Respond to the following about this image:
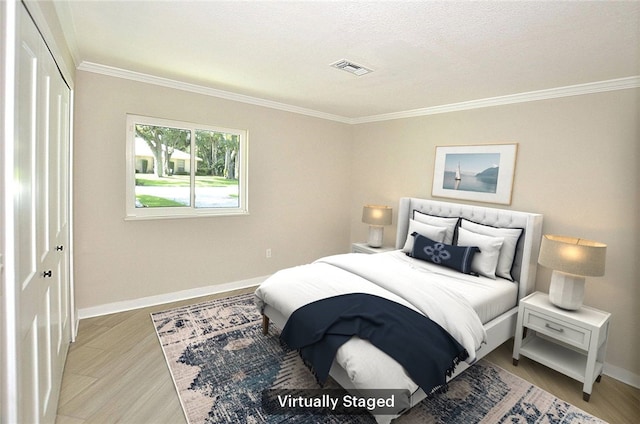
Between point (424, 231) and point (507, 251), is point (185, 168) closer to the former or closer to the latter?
point (424, 231)

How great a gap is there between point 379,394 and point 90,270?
9.79 feet

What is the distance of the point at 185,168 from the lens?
3660 millimetres

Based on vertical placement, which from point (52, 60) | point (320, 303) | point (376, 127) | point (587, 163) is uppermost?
point (376, 127)

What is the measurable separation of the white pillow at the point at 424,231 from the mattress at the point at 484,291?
15.1 inches

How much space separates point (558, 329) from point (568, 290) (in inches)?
12.6

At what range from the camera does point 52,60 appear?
1781 mm

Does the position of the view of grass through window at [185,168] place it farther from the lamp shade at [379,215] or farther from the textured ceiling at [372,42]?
the lamp shade at [379,215]

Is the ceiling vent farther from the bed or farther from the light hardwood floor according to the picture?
the light hardwood floor

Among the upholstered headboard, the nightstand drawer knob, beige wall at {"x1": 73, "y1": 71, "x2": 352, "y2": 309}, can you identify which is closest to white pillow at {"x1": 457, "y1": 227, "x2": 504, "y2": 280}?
the upholstered headboard

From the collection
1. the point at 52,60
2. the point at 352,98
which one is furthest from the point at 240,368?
the point at 352,98

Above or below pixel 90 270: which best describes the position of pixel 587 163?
above

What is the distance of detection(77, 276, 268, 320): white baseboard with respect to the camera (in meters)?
3.18

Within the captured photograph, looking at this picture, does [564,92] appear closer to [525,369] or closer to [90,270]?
[525,369]

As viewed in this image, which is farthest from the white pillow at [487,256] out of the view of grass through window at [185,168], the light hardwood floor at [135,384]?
the view of grass through window at [185,168]
